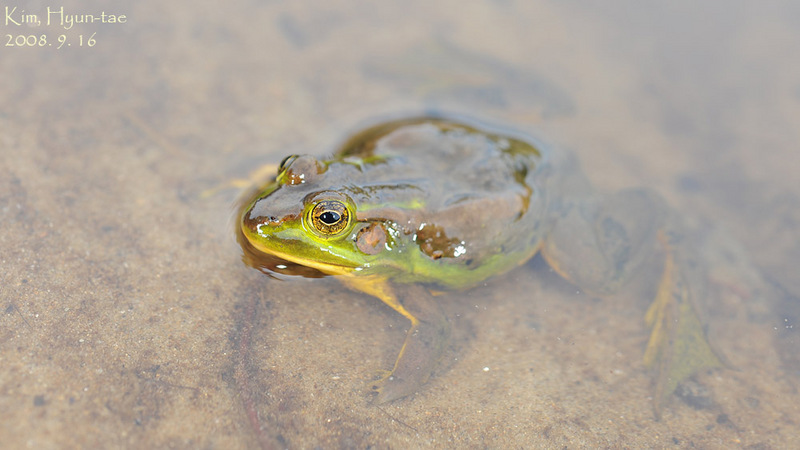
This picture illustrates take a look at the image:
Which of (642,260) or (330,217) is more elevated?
(330,217)

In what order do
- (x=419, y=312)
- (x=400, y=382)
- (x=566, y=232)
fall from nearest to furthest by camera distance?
(x=400, y=382) → (x=419, y=312) → (x=566, y=232)

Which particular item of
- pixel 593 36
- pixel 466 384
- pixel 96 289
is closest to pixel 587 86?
pixel 593 36

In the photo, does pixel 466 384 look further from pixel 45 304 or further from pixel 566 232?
pixel 45 304

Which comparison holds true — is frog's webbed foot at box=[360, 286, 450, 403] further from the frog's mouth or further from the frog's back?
the frog's mouth

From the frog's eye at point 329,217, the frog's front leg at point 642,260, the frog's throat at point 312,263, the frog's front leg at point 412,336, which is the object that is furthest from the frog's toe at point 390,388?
the frog's front leg at point 642,260

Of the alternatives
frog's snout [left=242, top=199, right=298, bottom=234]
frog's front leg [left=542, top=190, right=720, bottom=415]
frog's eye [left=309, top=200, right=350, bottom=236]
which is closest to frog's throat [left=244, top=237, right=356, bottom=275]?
frog's snout [left=242, top=199, right=298, bottom=234]

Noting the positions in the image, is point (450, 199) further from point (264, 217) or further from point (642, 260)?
point (642, 260)

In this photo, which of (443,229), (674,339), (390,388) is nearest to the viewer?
(390,388)

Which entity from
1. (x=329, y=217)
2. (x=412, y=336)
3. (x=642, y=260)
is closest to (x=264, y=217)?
(x=329, y=217)
